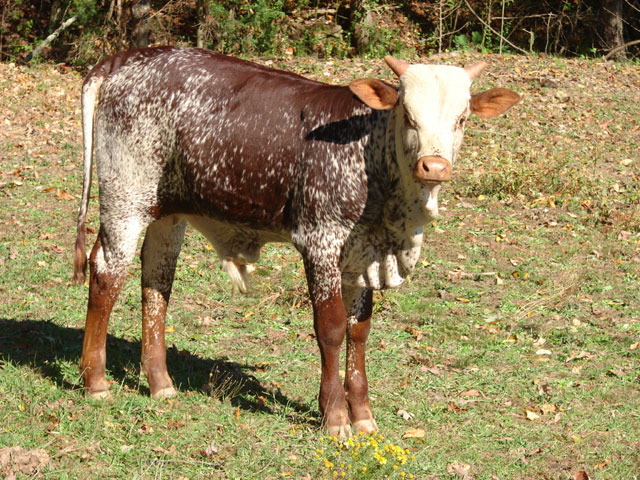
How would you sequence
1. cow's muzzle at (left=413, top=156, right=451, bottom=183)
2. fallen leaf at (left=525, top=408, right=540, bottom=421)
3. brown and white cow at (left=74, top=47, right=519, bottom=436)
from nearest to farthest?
cow's muzzle at (left=413, top=156, right=451, bottom=183), brown and white cow at (left=74, top=47, right=519, bottom=436), fallen leaf at (left=525, top=408, right=540, bottom=421)

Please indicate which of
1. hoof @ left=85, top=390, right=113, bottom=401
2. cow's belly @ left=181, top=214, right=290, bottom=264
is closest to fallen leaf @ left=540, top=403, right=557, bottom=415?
cow's belly @ left=181, top=214, right=290, bottom=264

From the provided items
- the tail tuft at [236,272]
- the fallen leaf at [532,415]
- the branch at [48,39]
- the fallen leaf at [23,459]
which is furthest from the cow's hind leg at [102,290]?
the branch at [48,39]

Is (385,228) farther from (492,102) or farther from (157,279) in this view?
(157,279)

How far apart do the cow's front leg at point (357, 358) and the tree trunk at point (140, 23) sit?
10556 mm

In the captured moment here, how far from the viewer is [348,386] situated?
16.4ft

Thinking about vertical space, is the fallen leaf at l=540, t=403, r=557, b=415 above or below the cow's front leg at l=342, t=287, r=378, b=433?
below

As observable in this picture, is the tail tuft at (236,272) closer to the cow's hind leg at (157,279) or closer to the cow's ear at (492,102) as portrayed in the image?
the cow's hind leg at (157,279)

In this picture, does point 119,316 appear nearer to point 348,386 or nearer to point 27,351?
point 27,351

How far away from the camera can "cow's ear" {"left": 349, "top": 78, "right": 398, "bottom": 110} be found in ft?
14.3

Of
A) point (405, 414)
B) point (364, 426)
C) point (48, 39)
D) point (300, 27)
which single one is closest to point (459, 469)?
Result: point (364, 426)

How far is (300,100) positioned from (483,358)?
2.73 m

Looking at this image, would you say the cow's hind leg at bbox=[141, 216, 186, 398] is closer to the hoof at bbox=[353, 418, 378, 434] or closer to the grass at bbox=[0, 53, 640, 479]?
the grass at bbox=[0, 53, 640, 479]

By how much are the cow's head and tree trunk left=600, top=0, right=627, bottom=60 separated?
1301cm

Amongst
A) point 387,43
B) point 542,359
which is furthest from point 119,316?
point 387,43
